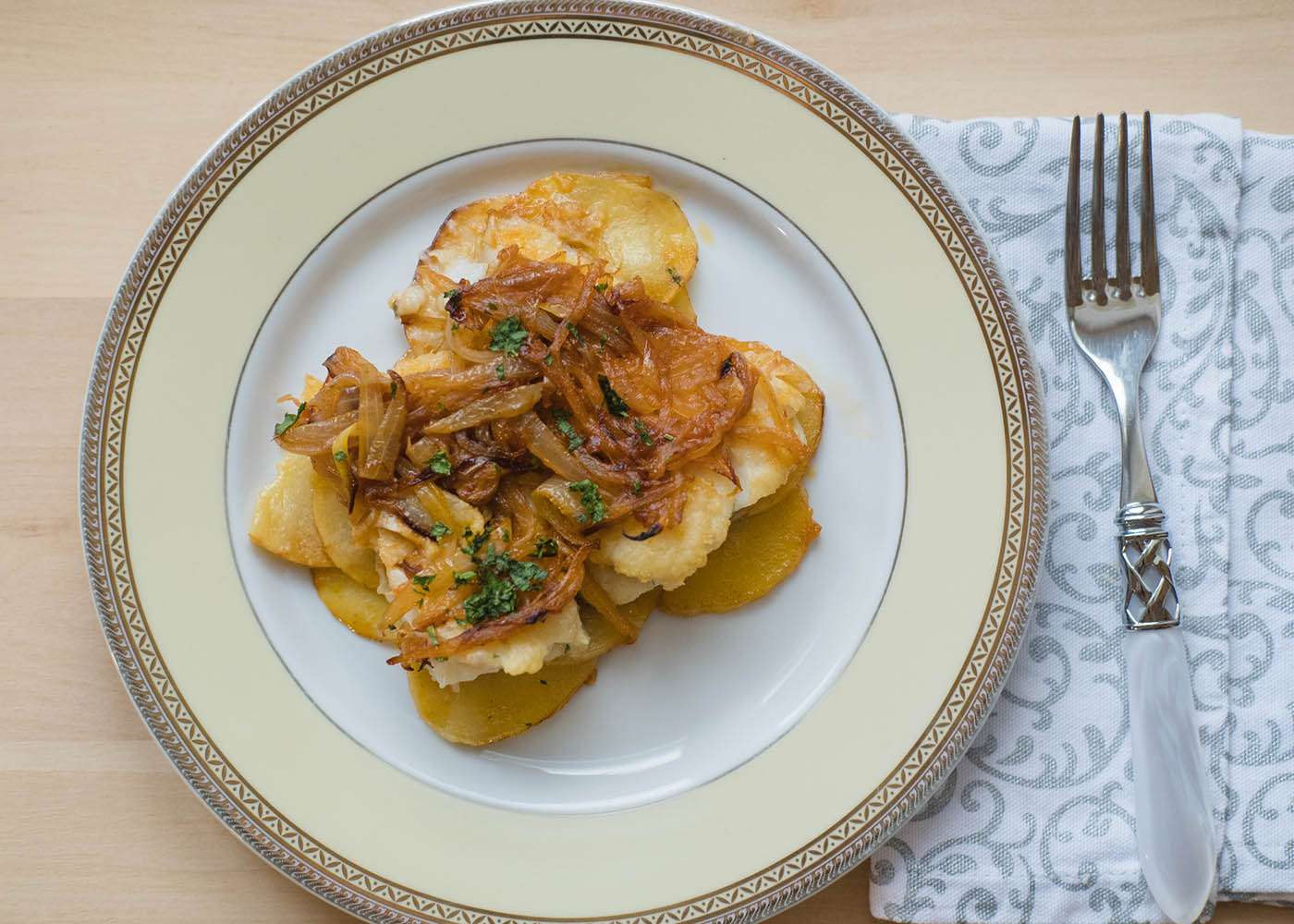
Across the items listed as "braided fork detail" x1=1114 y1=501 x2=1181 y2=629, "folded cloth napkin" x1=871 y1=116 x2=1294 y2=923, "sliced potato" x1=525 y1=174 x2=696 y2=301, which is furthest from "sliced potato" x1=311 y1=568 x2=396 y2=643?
"braided fork detail" x1=1114 y1=501 x2=1181 y2=629

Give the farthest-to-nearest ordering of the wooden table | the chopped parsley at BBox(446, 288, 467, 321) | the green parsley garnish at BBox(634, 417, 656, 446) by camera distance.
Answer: the wooden table, the chopped parsley at BBox(446, 288, 467, 321), the green parsley garnish at BBox(634, 417, 656, 446)

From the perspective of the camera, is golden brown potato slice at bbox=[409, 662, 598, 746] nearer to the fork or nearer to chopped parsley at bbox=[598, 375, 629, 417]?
chopped parsley at bbox=[598, 375, 629, 417]

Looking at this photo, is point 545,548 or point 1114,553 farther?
point 1114,553

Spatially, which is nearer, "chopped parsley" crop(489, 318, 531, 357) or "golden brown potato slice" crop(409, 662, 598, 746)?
"chopped parsley" crop(489, 318, 531, 357)

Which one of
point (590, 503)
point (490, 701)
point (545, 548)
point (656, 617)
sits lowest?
point (490, 701)

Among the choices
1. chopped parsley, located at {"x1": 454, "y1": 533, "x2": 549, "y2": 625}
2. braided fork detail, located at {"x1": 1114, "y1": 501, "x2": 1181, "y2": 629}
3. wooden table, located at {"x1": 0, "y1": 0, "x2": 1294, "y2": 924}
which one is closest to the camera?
chopped parsley, located at {"x1": 454, "y1": 533, "x2": 549, "y2": 625}

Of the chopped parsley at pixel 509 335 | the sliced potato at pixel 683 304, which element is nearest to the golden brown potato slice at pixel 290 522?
the chopped parsley at pixel 509 335

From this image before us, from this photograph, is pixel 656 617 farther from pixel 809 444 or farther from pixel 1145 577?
pixel 1145 577

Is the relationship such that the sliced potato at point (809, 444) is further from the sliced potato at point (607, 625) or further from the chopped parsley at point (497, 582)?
the chopped parsley at point (497, 582)

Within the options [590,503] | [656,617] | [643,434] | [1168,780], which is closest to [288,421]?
[590,503]
